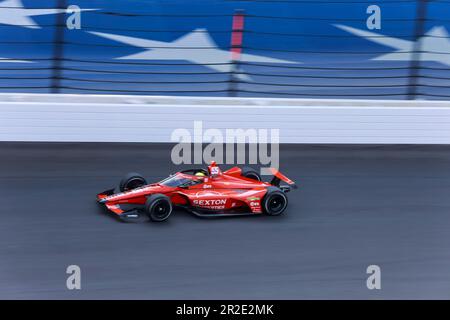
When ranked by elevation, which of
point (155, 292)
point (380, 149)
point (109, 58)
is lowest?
point (155, 292)

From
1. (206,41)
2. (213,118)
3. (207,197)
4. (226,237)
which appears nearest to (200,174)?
(207,197)

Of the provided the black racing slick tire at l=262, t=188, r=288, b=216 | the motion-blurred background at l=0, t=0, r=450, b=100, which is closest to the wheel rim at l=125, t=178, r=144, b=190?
the black racing slick tire at l=262, t=188, r=288, b=216

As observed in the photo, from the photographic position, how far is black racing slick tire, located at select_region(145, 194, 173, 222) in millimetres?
6128

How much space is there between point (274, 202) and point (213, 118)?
2.46 metres

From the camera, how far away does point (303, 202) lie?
6.97m

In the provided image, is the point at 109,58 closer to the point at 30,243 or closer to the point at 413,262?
the point at 30,243

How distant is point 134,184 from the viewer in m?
6.80

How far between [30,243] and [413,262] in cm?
307

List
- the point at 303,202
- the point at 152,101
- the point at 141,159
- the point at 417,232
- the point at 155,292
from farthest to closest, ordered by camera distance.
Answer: the point at 152,101 < the point at 141,159 < the point at 303,202 < the point at 417,232 < the point at 155,292

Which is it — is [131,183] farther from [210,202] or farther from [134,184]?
[210,202]

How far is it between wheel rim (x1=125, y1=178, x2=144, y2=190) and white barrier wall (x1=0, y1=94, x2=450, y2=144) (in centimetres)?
184

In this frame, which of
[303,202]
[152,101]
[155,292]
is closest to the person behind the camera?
[155,292]

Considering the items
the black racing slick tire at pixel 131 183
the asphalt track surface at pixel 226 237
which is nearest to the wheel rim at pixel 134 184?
the black racing slick tire at pixel 131 183

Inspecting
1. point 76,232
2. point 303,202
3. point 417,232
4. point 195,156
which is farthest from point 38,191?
point 417,232
